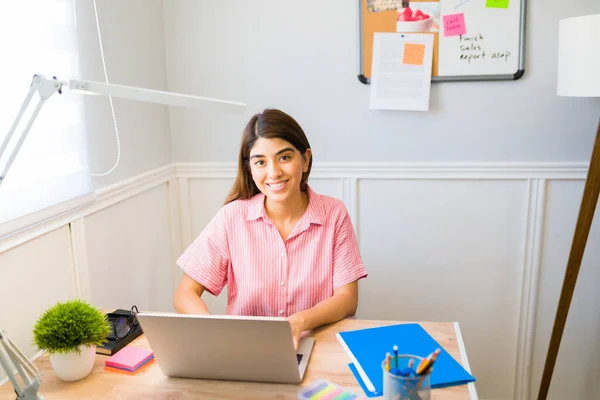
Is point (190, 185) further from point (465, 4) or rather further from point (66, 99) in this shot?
point (465, 4)

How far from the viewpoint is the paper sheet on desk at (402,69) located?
2.32 meters

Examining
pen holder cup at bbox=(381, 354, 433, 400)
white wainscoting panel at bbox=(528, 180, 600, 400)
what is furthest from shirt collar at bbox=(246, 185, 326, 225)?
white wainscoting panel at bbox=(528, 180, 600, 400)

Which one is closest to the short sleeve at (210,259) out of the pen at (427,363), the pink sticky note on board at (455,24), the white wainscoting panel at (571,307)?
the pen at (427,363)

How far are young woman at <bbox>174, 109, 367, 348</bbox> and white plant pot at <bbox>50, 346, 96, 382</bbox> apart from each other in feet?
1.24

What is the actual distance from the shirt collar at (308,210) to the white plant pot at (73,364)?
2.01ft

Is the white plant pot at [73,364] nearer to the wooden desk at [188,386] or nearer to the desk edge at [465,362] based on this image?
the wooden desk at [188,386]

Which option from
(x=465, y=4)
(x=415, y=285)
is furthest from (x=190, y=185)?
(x=465, y=4)

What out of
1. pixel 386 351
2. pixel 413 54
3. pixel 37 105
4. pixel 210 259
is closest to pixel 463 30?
pixel 413 54

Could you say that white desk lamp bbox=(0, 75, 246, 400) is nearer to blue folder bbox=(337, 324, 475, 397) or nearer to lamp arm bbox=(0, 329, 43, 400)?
lamp arm bbox=(0, 329, 43, 400)

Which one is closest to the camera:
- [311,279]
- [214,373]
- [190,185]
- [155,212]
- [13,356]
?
[13,356]

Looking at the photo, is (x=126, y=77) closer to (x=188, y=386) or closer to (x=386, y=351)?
(x=188, y=386)

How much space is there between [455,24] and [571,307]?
4.07ft

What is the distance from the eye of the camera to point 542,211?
7.75 feet

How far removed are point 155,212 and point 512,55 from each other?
1.54 meters
